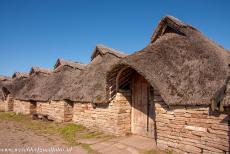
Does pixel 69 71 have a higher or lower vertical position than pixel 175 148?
higher

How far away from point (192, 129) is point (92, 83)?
7836 millimetres

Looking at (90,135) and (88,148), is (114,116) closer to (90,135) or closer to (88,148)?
(90,135)

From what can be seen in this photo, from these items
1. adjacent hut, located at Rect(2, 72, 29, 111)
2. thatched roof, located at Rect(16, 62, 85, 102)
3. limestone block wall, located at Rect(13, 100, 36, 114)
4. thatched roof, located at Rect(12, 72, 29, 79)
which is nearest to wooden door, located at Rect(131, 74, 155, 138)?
thatched roof, located at Rect(16, 62, 85, 102)

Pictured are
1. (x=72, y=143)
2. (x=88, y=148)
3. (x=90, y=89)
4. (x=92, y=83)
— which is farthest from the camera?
(x=92, y=83)

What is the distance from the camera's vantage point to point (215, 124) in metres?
6.98

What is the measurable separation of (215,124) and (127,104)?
5.23 m

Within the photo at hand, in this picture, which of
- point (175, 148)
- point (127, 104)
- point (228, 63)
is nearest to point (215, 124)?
point (175, 148)

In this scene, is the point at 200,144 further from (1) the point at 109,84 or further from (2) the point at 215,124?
(1) the point at 109,84

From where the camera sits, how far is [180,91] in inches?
315

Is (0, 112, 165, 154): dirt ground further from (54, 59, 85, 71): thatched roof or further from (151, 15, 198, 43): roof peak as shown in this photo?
(54, 59, 85, 71): thatched roof

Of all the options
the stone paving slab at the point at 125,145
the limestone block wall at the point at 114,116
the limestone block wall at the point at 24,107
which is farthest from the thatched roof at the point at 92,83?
the limestone block wall at the point at 24,107

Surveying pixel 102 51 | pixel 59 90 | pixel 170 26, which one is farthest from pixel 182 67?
pixel 59 90

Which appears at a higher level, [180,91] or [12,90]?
[12,90]

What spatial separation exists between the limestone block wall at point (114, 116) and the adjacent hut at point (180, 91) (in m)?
0.16
